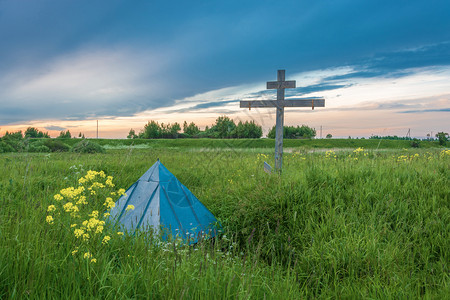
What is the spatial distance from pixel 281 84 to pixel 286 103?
0.73 metres

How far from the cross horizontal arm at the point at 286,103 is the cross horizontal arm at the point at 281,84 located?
522mm

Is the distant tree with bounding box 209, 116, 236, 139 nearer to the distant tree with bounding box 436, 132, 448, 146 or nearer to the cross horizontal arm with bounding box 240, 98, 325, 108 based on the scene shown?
the cross horizontal arm with bounding box 240, 98, 325, 108

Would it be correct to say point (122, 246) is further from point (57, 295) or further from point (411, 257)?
point (411, 257)

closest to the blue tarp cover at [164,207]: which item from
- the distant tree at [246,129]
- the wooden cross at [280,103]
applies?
the wooden cross at [280,103]

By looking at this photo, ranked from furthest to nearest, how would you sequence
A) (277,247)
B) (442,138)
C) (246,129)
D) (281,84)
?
A: (442,138)
(246,129)
(281,84)
(277,247)

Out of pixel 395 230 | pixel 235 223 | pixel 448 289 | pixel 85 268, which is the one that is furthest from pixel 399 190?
pixel 85 268

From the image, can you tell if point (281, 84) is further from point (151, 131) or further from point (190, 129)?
point (151, 131)

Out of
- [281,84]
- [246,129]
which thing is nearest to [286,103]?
[281,84]

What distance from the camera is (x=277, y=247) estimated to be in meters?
4.84

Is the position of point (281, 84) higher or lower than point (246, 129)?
higher

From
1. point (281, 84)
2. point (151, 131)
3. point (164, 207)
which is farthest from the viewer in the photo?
point (151, 131)

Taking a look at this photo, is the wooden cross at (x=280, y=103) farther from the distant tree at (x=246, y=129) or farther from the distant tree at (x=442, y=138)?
the distant tree at (x=442, y=138)

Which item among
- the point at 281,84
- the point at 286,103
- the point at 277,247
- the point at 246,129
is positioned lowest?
the point at 277,247

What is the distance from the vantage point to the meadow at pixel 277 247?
7.66ft
